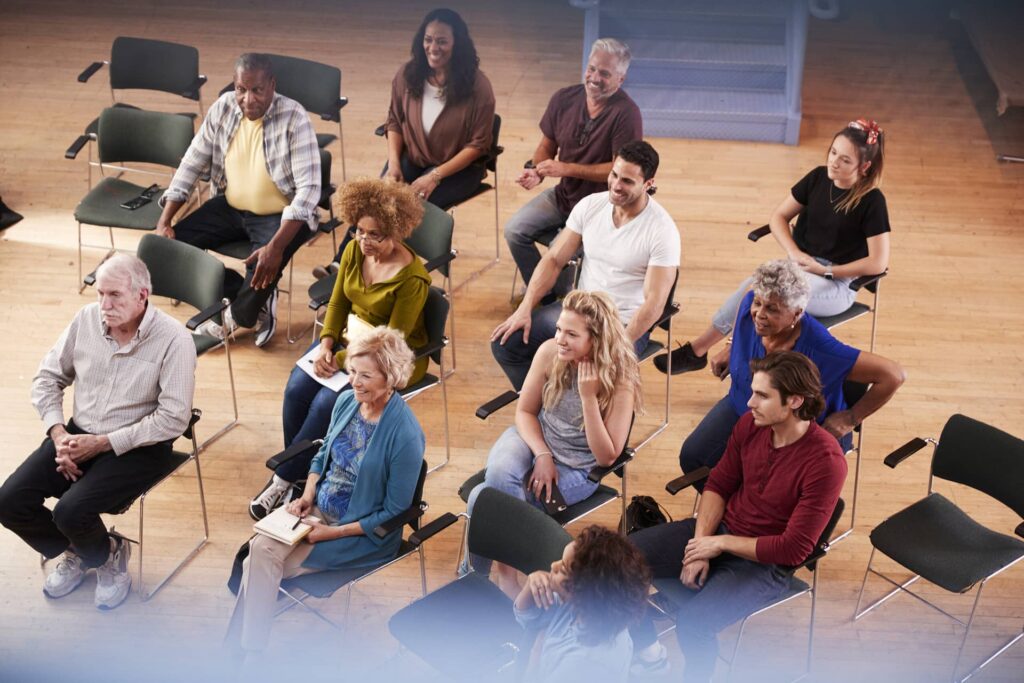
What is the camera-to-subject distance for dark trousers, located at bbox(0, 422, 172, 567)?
4098mm

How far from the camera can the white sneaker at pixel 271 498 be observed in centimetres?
462

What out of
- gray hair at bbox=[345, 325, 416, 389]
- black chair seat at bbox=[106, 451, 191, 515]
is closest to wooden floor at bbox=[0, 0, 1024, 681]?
black chair seat at bbox=[106, 451, 191, 515]

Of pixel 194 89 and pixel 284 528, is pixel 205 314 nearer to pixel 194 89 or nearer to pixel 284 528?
pixel 284 528

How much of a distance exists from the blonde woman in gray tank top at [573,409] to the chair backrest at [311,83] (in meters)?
2.89

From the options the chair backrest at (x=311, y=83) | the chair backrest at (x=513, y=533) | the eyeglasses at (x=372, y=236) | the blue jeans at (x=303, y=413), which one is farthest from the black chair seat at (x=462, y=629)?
the chair backrest at (x=311, y=83)

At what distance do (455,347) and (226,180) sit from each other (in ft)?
4.62

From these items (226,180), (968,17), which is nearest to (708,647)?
(226,180)

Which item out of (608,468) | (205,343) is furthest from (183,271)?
(608,468)

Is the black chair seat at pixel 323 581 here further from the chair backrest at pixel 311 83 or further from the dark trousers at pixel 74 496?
the chair backrest at pixel 311 83

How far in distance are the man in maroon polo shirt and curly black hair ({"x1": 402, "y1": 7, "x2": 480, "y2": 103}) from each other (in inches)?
17.3

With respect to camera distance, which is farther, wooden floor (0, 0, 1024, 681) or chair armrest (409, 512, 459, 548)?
wooden floor (0, 0, 1024, 681)

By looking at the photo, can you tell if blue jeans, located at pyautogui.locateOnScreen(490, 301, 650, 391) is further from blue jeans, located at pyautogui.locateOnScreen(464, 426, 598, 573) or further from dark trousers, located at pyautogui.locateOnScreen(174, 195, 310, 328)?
dark trousers, located at pyautogui.locateOnScreen(174, 195, 310, 328)

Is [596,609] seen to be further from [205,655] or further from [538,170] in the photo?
[538,170]

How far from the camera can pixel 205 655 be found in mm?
3982
